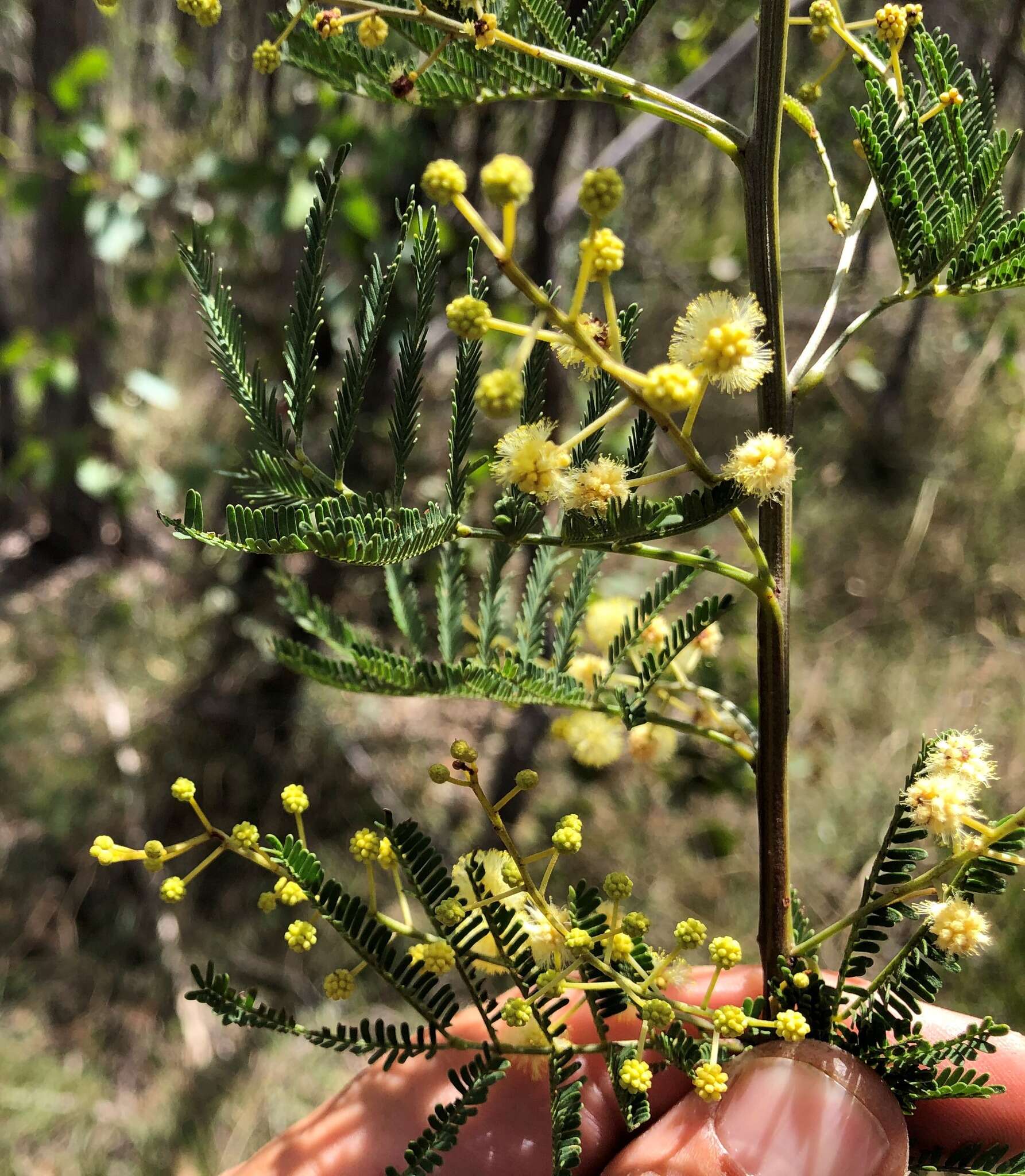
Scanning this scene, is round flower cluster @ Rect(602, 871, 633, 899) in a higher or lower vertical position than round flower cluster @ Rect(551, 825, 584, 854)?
lower

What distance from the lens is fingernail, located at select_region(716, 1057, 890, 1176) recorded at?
0.98 meters

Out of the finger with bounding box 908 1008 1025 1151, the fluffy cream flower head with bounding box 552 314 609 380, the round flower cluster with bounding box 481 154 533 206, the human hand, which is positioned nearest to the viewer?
the round flower cluster with bounding box 481 154 533 206

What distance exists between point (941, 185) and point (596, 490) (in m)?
0.41

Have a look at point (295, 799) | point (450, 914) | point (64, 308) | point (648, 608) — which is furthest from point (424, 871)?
point (64, 308)

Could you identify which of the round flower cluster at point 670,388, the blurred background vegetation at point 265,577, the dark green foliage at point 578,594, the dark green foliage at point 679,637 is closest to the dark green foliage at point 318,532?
the round flower cluster at point 670,388

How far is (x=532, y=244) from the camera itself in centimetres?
221

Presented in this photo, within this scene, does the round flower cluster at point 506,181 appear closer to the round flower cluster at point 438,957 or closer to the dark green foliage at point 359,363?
the dark green foliage at point 359,363

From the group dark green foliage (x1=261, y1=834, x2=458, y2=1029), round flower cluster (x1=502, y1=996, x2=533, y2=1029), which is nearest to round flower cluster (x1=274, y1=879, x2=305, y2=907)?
dark green foliage (x1=261, y1=834, x2=458, y2=1029)

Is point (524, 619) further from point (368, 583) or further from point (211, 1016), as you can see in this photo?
point (211, 1016)

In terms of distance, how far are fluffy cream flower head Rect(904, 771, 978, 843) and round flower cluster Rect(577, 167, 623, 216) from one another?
57 centimetres

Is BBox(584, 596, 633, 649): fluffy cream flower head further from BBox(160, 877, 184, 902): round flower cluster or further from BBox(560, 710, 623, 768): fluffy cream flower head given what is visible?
BBox(160, 877, 184, 902): round flower cluster

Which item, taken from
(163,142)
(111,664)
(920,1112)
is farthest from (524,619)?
(163,142)

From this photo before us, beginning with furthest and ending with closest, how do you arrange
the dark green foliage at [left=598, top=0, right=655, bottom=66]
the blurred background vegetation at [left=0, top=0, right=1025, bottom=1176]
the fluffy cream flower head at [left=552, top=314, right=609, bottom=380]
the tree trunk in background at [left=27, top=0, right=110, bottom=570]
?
the tree trunk in background at [left=27, top=0, right=110, bottom=570]
the blurred background vegetation at [left=0, top=0, right=1025, bottom=1176]
the dark green foliage at [left=598, top=0, right=655, bottom=66]
the fluffy cream flower head at [left=552, top=314, right=609, bottom=380]

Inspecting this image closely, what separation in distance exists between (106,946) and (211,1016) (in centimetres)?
48
